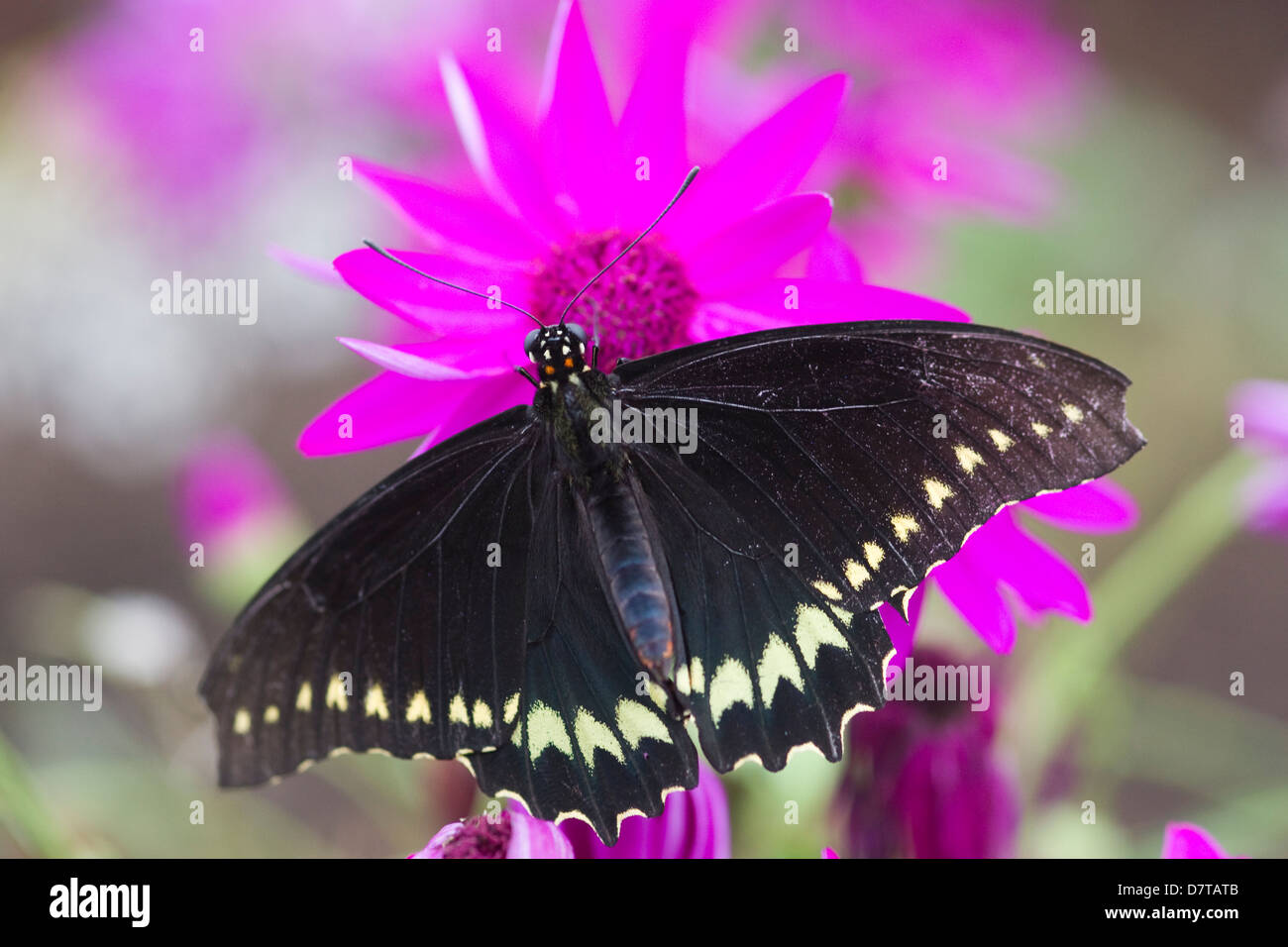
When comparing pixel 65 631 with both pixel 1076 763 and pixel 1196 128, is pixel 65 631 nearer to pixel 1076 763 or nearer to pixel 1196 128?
pixel 1076 763

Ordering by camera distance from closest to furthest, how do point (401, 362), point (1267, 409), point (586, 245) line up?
point (401, 362) < point (586, 245) < point (1267, 409)

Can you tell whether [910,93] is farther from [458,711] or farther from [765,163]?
[458,711]

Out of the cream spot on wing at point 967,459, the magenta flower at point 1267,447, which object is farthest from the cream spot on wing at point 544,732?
the magenta flower at point 1267,447

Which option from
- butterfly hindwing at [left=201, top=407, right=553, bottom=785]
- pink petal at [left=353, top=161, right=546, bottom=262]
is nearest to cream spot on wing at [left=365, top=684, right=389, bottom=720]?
butterfly hindwing at [left=201, top=407, right=553, bottom=785]

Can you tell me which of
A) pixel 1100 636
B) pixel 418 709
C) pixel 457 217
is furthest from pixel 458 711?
pixel 1100 636
